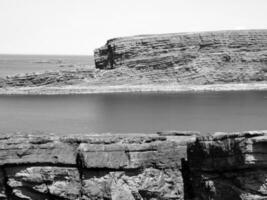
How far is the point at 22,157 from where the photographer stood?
15.9 m

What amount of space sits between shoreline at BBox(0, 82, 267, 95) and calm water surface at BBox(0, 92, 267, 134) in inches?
572

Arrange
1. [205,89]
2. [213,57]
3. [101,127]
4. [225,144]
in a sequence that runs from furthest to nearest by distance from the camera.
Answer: [213,57] → [205,89] → [101,127] → [225,144]

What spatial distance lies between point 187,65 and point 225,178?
97.2 meters

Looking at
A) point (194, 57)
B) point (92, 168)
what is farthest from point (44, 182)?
point (194, 57)

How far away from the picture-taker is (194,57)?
11312 cm

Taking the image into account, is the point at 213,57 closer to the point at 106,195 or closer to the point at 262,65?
the point at 262,65

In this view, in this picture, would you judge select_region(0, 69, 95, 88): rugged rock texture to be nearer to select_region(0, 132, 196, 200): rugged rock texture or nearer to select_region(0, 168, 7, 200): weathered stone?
select_region(0, 168, 7, 200): weathered stone

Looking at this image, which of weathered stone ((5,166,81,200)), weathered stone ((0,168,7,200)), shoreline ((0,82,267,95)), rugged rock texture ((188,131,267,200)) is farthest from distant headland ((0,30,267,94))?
rugged rock texture ((188,131,267,200))

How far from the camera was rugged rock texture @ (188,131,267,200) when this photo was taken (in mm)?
14992

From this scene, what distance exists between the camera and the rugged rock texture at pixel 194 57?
112 meters

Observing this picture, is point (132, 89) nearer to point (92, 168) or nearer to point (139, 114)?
point (139, 114)

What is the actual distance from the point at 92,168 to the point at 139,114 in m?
47.7

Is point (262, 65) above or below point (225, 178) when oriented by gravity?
above

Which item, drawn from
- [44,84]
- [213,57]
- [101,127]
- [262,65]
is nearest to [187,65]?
[213,57]
